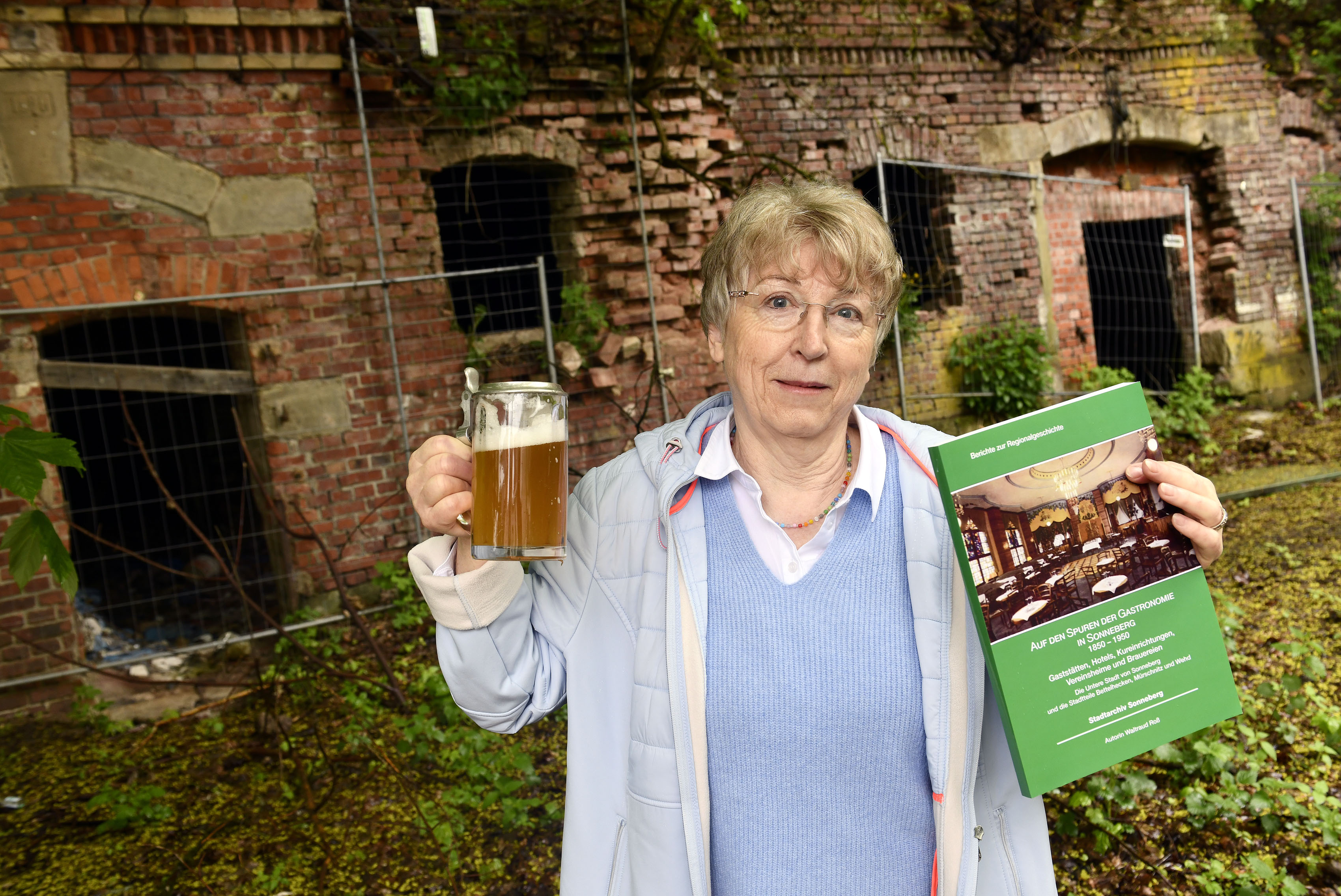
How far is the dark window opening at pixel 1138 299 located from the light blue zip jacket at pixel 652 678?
844 cm

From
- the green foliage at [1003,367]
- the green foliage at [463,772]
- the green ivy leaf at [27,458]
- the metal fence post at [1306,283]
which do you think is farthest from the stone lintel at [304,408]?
the metal fence post at [1306,283]

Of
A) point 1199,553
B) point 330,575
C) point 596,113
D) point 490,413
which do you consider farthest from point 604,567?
point 596,113

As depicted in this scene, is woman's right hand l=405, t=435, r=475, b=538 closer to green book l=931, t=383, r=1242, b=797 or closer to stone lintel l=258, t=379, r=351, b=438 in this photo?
green book l=931, t=383, r=1242, b=797

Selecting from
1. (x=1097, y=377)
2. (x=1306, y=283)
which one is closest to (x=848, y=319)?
(x=1097, y=377)

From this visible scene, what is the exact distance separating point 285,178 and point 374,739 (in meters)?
3.32

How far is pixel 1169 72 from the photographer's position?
8.52 metres

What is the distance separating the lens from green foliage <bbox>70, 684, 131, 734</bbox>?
442cm

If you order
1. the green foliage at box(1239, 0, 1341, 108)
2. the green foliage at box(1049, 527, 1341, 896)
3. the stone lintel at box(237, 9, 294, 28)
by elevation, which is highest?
the green foliage at box(1239, 0, 1341, 108)

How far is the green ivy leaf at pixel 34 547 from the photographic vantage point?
193cm

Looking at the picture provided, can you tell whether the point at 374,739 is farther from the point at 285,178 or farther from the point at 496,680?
the point at 285,178

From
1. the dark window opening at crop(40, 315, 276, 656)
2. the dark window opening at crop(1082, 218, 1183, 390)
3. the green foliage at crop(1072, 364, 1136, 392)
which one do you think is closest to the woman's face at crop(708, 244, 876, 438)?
the dark window opening at crop(40, 315, 276, 656)

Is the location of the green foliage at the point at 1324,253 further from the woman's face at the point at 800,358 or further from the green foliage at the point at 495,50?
the woman's face at the point at 800,358

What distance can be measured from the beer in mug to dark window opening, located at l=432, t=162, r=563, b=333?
450 cm

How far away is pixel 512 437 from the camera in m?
1.38
